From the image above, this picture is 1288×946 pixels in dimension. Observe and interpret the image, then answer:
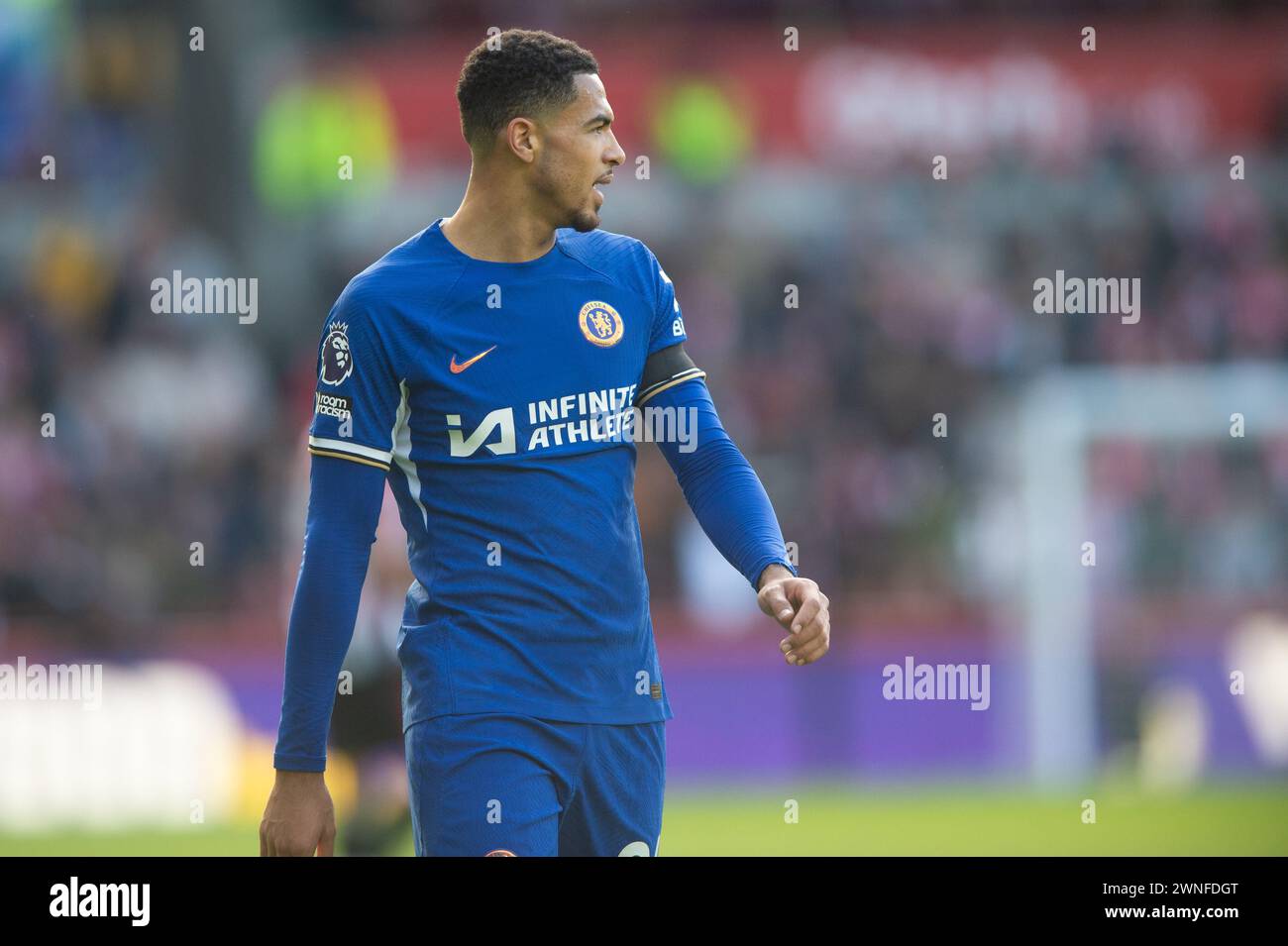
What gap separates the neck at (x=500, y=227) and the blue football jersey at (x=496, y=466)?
0.03 m

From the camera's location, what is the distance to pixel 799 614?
3.73m

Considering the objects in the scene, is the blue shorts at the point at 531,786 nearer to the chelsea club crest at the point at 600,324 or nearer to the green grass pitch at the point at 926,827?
the chelsea club crest at the point at 600,324

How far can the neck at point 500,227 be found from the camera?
4.07 m

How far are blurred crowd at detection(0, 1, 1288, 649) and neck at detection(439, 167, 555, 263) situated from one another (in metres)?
7.09

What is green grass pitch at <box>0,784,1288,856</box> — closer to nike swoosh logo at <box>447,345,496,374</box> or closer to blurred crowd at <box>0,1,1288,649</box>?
blurred crowd at <box>0,1,1288,649</box>

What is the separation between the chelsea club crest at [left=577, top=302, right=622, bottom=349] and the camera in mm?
4074

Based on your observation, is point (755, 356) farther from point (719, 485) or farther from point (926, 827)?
point (719, 485)

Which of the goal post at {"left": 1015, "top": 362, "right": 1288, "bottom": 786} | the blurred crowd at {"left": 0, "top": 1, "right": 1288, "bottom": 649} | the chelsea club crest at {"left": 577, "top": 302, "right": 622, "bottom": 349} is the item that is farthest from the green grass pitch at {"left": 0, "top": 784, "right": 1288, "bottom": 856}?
the chelsea club crest at {"left": 577, "top": 302, "right": 622, "bottom": 349}

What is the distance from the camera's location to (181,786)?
11438mm
